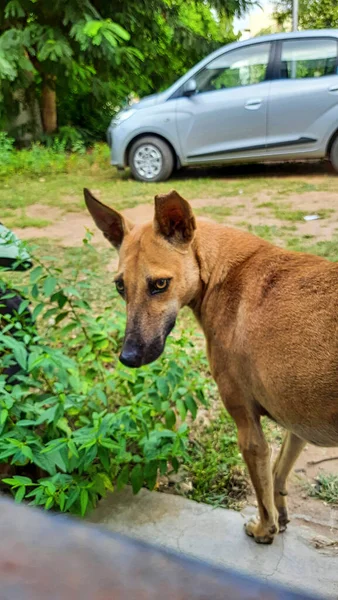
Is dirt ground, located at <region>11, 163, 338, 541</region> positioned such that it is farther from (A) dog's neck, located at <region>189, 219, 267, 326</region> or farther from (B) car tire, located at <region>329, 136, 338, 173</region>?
(A) dog's neck, located at <region>189, 219, 267, 326</region>

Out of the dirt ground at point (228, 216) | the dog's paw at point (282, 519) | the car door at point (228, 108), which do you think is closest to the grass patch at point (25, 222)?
the dirt ground at point (228, 216)

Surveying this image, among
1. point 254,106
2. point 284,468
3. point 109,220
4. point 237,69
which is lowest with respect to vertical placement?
point 284,468

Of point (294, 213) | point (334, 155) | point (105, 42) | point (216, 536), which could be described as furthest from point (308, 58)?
point (216, 536)

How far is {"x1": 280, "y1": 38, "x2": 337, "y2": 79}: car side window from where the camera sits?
375 cm

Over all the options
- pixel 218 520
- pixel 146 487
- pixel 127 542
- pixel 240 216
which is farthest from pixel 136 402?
pixel 240 216

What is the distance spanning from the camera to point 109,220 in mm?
2488

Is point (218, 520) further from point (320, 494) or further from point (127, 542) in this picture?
point (127, 542)

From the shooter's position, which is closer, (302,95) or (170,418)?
(170,418)

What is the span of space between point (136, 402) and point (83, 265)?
2.13 meters

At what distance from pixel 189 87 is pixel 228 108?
555mm

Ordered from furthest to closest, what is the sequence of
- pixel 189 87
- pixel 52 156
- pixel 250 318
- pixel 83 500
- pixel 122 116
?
pixel 52 156
pixel 122 116
pixel 189 87
pixel 83 500
pixel 250 318

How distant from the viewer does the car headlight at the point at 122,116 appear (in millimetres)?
5211

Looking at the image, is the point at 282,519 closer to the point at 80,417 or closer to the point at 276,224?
the point at 80,417

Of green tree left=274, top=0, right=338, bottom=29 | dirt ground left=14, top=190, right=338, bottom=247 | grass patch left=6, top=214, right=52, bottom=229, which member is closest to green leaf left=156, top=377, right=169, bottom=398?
dirt ground left=14, top=190, right=338, bottom=247
